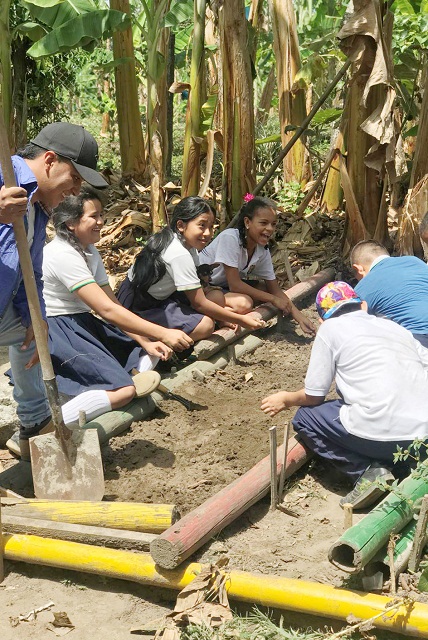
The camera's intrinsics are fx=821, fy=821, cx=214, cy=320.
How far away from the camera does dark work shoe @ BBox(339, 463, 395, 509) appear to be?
150 inches

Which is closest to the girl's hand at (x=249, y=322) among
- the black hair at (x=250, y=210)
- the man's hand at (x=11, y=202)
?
the black hair at (x=250, y=210)

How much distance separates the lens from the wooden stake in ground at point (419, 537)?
3.26 metres

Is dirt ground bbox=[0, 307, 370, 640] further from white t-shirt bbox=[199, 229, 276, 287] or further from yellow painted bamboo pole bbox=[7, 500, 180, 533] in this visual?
white t-shirt bbox=[199, 229, 276, 287]

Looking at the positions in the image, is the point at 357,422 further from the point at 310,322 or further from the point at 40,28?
the point at 40,28

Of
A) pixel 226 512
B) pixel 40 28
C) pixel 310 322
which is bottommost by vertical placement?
pixel 310 322

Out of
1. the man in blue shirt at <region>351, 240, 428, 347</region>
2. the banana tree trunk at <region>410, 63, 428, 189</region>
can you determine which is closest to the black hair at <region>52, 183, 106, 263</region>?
the man in blue shirt at <region>351, 240, 428, 347</region>

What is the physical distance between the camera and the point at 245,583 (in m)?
3.22

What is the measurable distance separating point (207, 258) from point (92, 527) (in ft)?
10.9

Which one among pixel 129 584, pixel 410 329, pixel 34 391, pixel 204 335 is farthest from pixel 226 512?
pixel 204 335

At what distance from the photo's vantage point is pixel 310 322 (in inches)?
264

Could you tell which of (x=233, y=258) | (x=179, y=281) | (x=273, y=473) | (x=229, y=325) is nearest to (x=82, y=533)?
(x=273, y=473)

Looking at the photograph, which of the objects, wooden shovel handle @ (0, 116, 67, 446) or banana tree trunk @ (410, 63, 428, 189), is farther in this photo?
banana tree trunk @ (410, 63, 428, 189)

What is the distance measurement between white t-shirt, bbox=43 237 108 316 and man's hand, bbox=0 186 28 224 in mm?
1286

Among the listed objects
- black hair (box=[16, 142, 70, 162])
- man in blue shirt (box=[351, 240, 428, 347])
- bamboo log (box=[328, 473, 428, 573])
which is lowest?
bamboo log (box=[328, 473, 428, 573])
